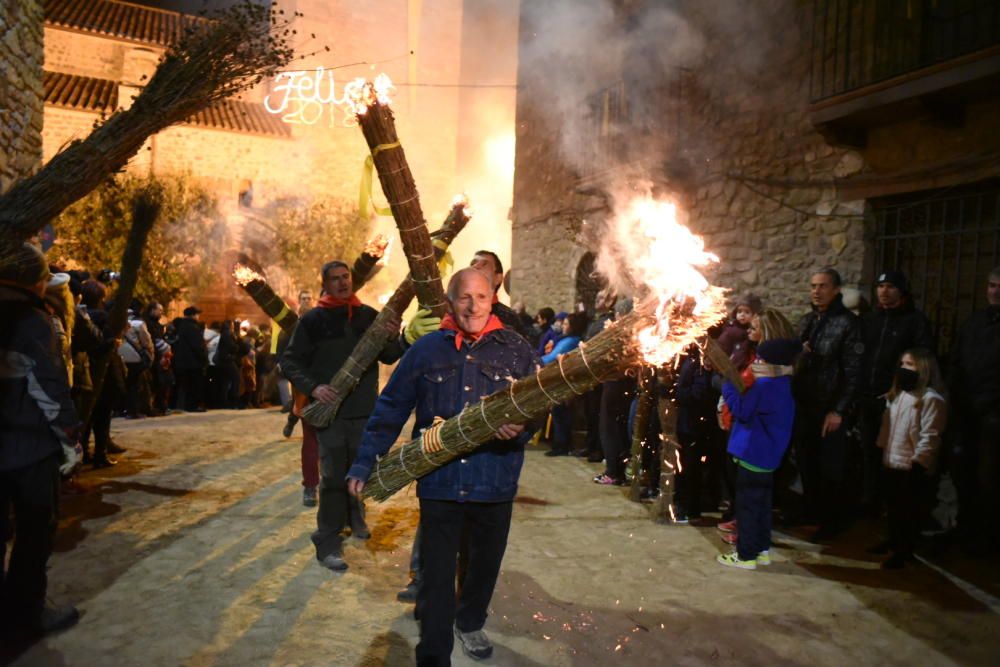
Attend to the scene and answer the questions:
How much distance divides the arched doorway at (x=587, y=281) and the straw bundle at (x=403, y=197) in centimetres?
847

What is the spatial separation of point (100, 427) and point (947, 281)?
884 cm

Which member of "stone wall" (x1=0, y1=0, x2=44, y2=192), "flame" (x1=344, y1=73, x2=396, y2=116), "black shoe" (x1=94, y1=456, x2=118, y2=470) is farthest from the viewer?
"black shoe" (x1=94, y1=456, x2=118, y2=470)

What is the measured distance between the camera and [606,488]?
700 centimetres

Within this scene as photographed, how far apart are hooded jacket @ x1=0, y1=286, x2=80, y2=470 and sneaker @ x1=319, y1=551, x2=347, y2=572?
1.77 metres

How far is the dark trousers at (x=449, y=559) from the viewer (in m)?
3.00

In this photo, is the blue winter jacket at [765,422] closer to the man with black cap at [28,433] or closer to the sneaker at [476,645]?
the sneaker at [476,645]

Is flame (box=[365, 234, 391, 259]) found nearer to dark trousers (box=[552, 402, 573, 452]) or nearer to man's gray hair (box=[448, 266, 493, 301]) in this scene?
man's gray hair (box=[448, 266, 493, 301])

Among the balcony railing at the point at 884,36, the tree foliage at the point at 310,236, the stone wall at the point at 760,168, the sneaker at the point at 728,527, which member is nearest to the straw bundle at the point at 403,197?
the sneaker at the point at 728,527

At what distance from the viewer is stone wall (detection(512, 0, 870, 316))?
7.86 metres

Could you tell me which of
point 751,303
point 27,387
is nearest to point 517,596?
point 27,387

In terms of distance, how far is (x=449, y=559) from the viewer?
3.07 metres

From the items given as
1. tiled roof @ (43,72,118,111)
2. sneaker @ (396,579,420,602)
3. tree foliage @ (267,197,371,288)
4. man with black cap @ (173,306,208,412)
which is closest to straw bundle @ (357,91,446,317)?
sneaker @ (396,579,420,602)

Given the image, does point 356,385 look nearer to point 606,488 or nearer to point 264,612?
point 264,612

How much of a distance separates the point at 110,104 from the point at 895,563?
77.4 feet
